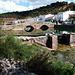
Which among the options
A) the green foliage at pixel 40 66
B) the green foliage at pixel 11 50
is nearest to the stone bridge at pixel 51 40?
the green foliage at pixel 11 50

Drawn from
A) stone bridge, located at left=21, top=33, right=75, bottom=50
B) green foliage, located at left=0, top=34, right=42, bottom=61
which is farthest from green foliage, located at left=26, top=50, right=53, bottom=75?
stone bridge, located at left=21, top=33, right=75, bottom=50

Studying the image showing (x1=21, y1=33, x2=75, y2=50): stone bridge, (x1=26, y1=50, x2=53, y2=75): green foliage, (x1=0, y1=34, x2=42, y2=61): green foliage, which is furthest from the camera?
(x1=21, y1=33, x2=75, y2=50): stone bridge

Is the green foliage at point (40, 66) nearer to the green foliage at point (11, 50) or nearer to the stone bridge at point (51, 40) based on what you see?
the green foliage at point (11, 50)

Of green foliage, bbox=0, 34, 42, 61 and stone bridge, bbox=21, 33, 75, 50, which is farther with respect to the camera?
stone bridge, bbox=21, 33, 75, 50

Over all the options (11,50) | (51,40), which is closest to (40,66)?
(11,50)

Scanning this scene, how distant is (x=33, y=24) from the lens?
4025cm

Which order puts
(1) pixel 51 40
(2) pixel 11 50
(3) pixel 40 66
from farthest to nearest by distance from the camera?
(1) pixel 51 40 → (2) pixel 11 50 → (3) pixel 40 66

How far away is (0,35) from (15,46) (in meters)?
1.80

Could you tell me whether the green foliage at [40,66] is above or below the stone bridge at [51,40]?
above

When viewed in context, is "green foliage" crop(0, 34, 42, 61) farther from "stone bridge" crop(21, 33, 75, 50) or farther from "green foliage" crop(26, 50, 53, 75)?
"stone bridge" crop(21, 33, 75, 50)

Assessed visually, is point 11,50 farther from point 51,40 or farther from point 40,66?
point 51,40

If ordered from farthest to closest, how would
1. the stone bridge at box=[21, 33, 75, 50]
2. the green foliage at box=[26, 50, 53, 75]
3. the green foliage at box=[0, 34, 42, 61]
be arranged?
1. the stone bridge at box=[21, 33, 75, 50]
2. the green foliage at box=[0, 34, 42, 61]
3. the green foliage at box=[26, 50, 53, 75]

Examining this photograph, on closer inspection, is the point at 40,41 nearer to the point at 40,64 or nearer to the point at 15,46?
the point at 15,46

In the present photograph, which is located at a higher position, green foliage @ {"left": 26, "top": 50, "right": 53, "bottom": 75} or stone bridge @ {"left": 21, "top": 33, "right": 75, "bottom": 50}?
green foliage @ {"left": 26, "top": 50, "right": 53, "bottom": 75}
